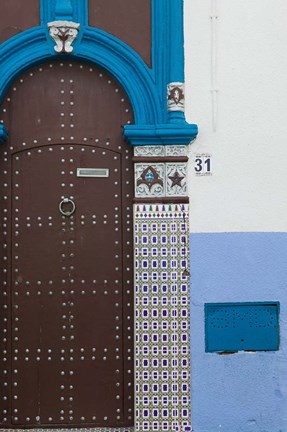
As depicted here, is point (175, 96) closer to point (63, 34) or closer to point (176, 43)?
point (176, 43)

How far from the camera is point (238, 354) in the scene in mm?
5035

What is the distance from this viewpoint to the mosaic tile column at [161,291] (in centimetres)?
497

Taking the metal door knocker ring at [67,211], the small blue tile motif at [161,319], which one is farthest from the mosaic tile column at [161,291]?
the metal door knocker ring at [67,211]

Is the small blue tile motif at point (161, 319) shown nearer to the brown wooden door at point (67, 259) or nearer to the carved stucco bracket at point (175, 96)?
the brown wooden door at point (67, 259)

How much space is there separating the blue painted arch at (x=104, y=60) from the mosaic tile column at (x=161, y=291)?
0.34 m

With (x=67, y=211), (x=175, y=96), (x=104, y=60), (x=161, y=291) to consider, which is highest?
(x=104, y=60)

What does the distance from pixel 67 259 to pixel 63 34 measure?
1.70 metres

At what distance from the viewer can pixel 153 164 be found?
507cm

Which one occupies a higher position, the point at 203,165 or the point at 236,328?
the point at 203,165

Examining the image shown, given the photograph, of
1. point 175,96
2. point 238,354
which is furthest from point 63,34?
point 238,354

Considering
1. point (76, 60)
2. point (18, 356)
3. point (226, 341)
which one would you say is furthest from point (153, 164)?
point (18, 356)

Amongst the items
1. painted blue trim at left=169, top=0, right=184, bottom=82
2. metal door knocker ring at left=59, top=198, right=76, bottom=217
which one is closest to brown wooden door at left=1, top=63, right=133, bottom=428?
metal door knocker ring at left=59, top=198, right=76, bottom=217

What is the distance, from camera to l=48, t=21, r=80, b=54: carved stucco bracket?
16.5 ft

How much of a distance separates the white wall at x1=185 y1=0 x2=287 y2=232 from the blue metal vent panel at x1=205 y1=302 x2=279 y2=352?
1.95 ft
